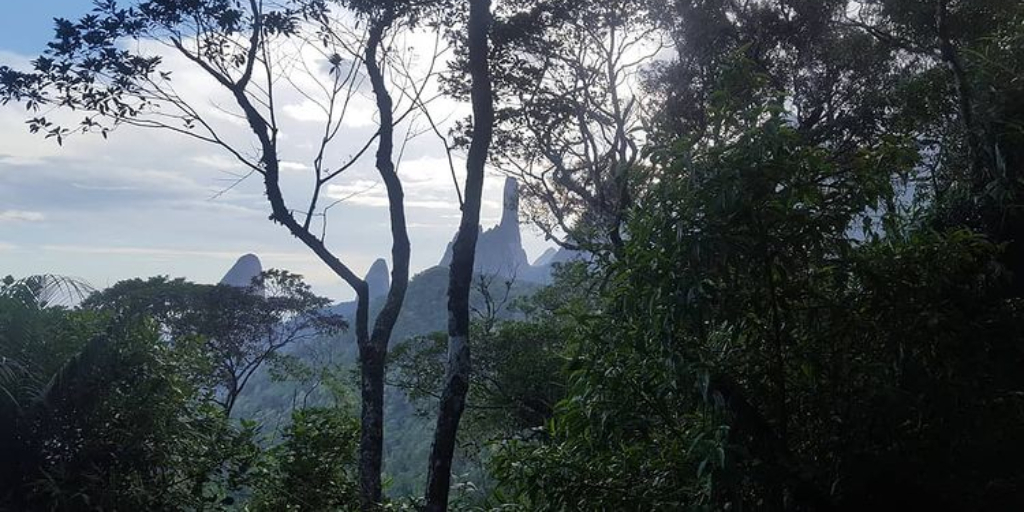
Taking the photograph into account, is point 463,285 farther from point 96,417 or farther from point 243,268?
point 243,268

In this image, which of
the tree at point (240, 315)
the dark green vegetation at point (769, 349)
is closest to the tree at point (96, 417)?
the dark green vegetation at point (769, 349)

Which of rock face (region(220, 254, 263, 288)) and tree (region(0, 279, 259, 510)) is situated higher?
rock face (region(220, 254, 263, 288))

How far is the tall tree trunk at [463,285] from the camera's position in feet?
15.9

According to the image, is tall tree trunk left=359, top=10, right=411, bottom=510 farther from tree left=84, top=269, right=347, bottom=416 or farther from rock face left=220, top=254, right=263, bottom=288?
rock face left=220, top=254, right=263, bottom=288

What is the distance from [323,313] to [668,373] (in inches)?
638

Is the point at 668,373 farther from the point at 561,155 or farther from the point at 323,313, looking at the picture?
the point at 323,313

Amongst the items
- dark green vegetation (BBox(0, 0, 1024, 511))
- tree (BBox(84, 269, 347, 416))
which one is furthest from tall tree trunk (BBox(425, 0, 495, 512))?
tree (BBox(84, 269, 347, 416))

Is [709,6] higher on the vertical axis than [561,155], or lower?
higher

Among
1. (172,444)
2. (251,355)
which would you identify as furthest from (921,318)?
(251,355)

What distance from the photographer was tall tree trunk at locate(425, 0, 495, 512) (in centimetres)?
486

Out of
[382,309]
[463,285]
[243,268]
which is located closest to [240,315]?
[382,309]

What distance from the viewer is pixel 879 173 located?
2.67 m

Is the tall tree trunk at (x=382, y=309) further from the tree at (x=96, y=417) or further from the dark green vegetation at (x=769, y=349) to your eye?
the dark green vegetation at (x=769, y=349)

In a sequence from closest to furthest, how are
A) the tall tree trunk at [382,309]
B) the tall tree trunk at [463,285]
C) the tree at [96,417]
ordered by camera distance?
the tree at [96,417] < the tall tree trunk at [463,285] < the tall tree trunk at [382,309]
